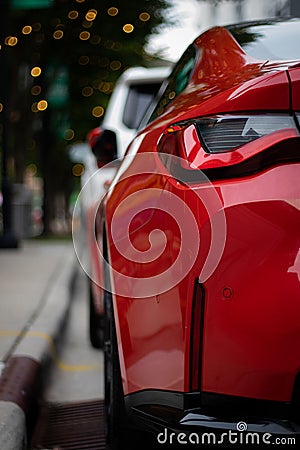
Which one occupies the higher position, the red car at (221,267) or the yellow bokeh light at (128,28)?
the yellow bokeh light at (128,28)

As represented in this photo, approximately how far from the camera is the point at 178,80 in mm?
3090

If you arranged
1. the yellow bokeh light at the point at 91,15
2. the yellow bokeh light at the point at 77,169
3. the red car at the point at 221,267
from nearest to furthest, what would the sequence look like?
the red car at the point at 221,267
the yellow bokeh light at the point at 91,15
the yellow bokeh light at the point at 77,169

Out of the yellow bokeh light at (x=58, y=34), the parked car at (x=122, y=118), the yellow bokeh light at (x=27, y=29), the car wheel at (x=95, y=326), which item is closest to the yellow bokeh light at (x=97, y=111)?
the yellow bokeh light at (x=58, y=34)

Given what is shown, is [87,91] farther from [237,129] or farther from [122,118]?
[237,129]

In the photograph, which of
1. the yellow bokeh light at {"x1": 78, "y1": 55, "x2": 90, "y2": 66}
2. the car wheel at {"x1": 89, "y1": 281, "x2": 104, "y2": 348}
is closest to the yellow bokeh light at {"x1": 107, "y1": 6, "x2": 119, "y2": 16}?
the yellow bokeh light at {"x1": 78, "y1": 55, "x2": 90, "y2": 66}

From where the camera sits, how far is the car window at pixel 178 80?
293 centimetres

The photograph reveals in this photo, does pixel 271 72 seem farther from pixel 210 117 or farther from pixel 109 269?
pixel 109 269

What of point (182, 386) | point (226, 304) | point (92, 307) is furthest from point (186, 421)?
point (92, 307)

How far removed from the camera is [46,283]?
812 cm

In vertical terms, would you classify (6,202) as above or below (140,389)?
below

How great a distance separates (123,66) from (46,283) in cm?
1399

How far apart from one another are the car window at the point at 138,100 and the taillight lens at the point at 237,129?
13.0 ft

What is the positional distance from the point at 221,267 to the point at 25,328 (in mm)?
3313

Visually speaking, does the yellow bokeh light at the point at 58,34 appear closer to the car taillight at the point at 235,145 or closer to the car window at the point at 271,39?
the car window at the point at 271,39
